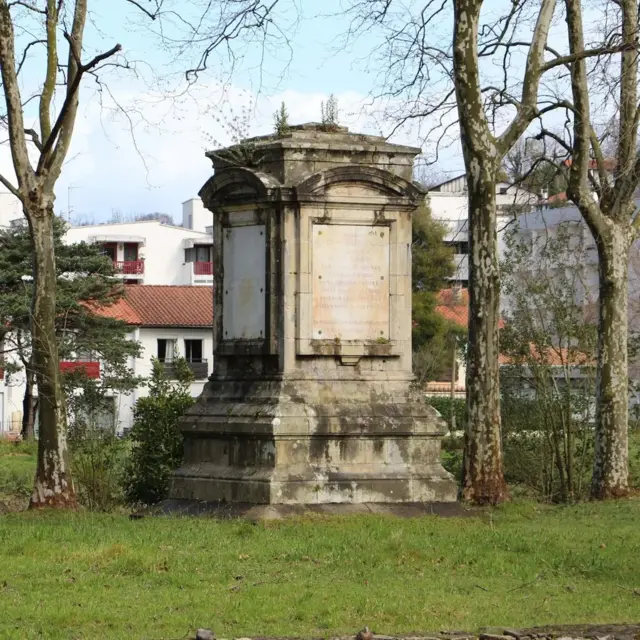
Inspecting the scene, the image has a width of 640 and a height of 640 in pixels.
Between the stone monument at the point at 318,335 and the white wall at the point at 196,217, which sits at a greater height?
the white wall at the point at 196,217

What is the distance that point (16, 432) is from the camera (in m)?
68.2

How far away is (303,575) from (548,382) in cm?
1041

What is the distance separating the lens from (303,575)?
11.7m

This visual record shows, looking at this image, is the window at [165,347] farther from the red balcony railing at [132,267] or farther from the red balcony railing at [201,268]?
the red balcony railing at [201,268]

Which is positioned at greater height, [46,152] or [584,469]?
[46,152]

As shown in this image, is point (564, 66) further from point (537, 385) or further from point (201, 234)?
point (201, 234)

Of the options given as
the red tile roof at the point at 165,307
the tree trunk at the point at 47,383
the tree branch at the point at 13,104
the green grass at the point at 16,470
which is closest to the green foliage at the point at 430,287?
the red tile roof at the point at 165,307

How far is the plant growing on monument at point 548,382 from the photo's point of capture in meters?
21.1

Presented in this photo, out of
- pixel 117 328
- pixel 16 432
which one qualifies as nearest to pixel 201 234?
pixel 16 432

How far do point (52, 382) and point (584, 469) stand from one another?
888 centimetres

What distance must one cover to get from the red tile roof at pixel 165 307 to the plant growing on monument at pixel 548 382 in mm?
47463

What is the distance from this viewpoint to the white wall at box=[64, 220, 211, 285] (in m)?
84.8

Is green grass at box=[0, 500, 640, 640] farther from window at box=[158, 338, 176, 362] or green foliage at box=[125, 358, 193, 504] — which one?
window at box=[158, 338, 176, 362]

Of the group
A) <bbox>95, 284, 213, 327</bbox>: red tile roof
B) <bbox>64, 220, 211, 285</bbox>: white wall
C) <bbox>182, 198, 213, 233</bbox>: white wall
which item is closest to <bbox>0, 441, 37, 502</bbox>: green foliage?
<bbox>95, 284, 213, 327</bbox>: red tile roof
